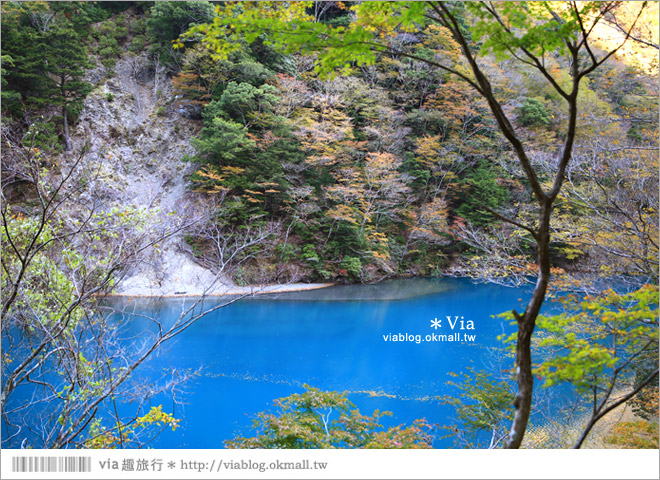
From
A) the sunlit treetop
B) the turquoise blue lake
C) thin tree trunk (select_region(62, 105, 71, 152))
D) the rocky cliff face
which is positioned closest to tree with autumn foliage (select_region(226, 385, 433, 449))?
the turquoise blue lake

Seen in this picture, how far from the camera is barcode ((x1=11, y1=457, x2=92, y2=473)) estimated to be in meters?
1.60

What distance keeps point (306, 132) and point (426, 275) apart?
3.74 metres

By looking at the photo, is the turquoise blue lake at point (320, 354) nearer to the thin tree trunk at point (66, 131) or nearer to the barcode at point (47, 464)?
the barcode at point (47, 464)

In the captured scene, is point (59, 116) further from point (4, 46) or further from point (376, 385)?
point (376, 385)

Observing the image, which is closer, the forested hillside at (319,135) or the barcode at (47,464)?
the barcode at (47,464)

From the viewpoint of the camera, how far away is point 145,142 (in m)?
8.14

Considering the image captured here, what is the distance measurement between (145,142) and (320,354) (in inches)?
240

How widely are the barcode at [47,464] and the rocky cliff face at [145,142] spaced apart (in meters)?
4.82

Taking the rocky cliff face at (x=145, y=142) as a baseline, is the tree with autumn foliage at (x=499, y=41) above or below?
above

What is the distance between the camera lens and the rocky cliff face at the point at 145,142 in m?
6.79

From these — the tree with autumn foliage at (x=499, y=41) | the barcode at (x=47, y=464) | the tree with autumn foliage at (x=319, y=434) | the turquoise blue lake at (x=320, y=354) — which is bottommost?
the turquoise blue lake at (x=320, y=354)

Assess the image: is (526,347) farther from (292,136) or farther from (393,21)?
(292,136)

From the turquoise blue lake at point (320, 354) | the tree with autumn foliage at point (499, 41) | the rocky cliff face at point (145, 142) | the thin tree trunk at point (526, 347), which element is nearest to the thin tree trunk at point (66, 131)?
the rocky cliff face at point (145, 142)

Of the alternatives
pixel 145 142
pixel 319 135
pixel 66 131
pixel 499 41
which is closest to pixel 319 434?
pixel 499 41
